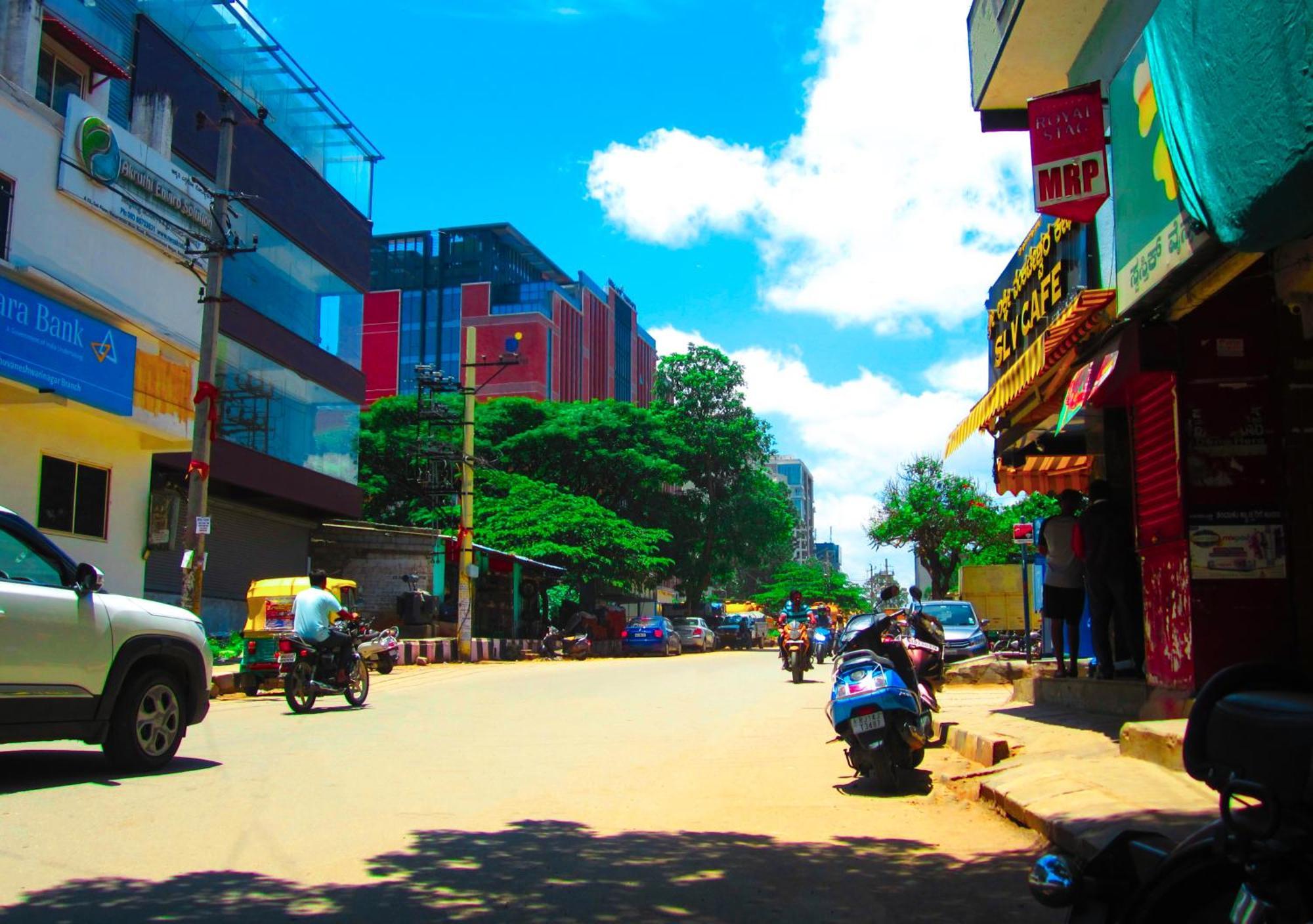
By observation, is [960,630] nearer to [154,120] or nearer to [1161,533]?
[1161,533]

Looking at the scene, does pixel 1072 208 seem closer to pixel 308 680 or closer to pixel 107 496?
pixel 308 680

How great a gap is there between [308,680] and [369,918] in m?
9.79

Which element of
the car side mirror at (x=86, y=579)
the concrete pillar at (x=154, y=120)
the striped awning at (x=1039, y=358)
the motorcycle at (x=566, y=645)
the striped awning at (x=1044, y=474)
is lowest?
the motorcycle at (x=566, y=645)

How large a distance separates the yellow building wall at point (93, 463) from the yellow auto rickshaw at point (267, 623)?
3096 millimetres

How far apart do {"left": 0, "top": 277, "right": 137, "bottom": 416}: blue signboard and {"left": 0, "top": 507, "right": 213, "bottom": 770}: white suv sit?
10.3 meters

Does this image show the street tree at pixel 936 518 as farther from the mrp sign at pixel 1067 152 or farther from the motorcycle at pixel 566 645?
the mrp sign at pixel 1067 152

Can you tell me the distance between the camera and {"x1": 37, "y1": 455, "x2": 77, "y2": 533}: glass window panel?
734 inches

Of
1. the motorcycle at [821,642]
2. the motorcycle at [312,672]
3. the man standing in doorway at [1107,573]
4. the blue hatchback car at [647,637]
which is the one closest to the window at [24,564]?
the motorcycle at [312,672]

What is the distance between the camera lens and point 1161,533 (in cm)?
824

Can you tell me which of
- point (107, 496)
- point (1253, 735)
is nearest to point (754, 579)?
point (107, 496)

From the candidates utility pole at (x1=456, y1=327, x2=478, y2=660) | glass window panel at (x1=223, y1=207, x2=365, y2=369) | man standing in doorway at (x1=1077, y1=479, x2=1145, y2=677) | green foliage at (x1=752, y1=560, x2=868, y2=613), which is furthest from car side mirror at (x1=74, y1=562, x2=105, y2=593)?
green foliage at (x1=752, y1=560, x2=868, y2=613)

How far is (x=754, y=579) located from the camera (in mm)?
101750

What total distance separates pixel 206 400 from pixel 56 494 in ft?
13.8

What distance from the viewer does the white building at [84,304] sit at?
17500mm
